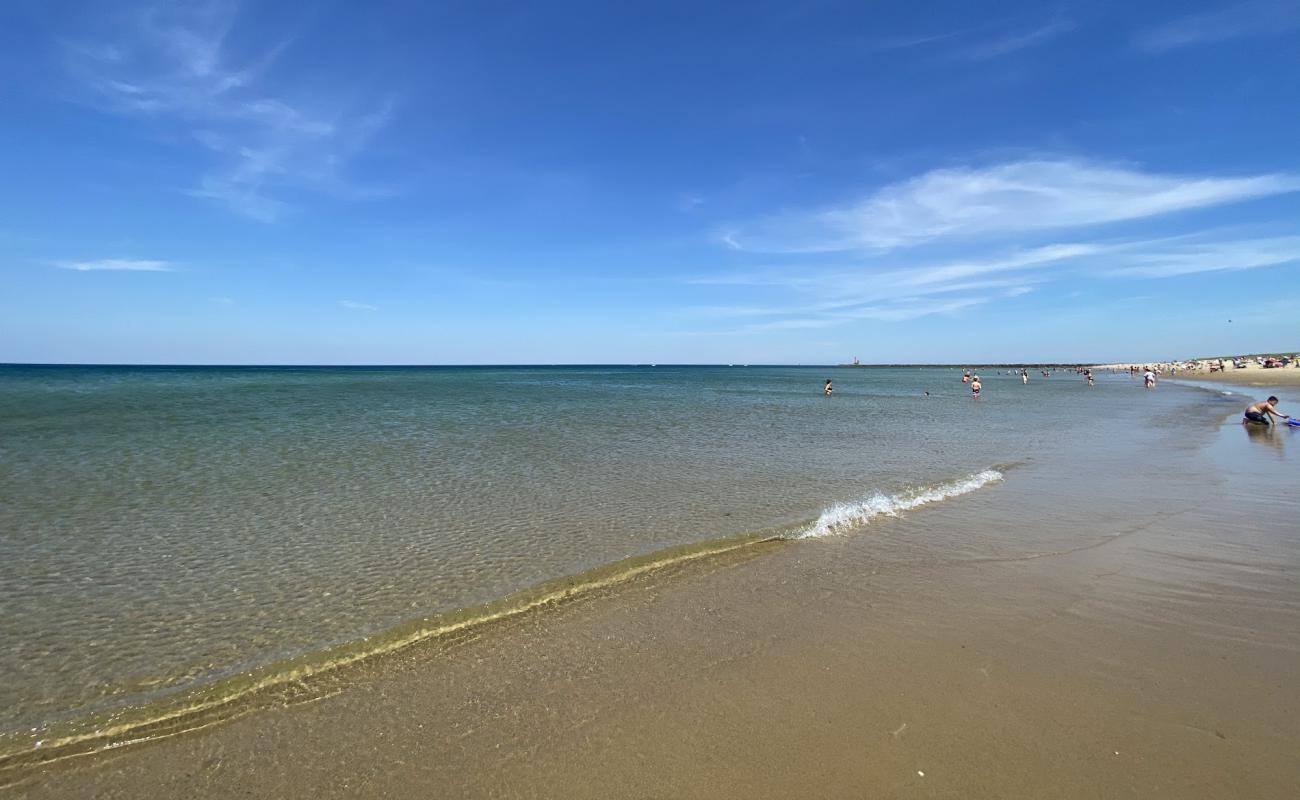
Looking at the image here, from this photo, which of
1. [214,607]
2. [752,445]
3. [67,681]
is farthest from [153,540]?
[752,445]

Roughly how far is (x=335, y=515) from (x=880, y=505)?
380 inches

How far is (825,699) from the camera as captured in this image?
443 centimetres

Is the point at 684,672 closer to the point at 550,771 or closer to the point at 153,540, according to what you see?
the point at 550,771

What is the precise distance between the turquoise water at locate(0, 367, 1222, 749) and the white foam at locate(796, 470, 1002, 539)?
0.23ft

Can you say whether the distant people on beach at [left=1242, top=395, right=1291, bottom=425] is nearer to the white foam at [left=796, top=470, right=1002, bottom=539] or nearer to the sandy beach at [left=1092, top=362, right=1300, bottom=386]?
the white foam at [left=796, top=470, right=1002, bottom=539]

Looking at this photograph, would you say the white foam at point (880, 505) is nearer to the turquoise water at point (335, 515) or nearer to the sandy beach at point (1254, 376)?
the turquoise water at point (335, 515)

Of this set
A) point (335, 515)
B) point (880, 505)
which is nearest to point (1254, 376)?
point (880, 505)

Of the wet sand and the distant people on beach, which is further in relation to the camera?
the distant people on beach

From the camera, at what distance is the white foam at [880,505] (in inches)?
369

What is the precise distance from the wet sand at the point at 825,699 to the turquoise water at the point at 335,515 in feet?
4.52

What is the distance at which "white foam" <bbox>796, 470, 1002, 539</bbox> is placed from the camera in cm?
938

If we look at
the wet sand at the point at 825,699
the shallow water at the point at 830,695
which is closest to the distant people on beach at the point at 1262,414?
the shallow water at the point at 830,695

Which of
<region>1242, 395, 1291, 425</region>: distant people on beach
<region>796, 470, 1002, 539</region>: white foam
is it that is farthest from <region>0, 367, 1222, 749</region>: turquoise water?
<region>1242, 395, 1291, 425</region>: distant people on beach

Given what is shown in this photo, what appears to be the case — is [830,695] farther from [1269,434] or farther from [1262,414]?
[1262,414]
